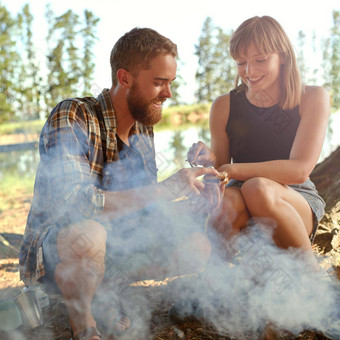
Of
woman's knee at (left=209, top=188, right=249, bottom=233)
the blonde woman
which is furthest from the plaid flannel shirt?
woman's knee at (left=209, top=188, right=249, bottom=233)

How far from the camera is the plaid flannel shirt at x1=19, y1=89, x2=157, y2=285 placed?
140cm

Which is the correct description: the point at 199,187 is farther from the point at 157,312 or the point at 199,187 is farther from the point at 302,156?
the point at 157,312

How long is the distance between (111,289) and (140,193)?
2.34 feet

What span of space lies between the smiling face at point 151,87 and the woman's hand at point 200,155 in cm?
26

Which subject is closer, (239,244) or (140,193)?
(140,193)

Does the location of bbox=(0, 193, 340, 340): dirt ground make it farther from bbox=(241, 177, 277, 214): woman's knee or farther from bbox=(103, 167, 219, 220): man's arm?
bbox=(103, 167, 219, 220): man's arm

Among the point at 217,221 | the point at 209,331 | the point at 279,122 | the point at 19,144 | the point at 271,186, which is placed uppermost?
the point at 279,122

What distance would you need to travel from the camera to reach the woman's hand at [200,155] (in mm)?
1797

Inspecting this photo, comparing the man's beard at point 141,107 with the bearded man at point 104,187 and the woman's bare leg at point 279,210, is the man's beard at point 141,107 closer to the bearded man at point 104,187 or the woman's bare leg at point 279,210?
the bearded man at point 104,187

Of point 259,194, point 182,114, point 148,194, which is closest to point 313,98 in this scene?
point 259,194

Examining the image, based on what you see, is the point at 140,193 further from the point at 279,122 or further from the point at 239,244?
the point at 279,122

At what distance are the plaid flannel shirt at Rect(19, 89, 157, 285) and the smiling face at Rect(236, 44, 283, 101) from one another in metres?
0.66

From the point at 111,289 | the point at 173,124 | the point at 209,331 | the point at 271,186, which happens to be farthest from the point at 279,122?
the point at 173,124

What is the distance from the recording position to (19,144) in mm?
15023
